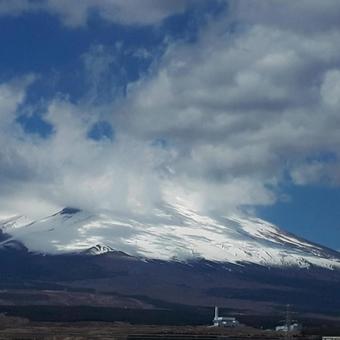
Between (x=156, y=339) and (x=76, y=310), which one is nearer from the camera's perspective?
(x=156, y=339)

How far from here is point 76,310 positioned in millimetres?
196500

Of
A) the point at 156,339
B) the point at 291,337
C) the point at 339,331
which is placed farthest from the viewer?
the point at 339,331

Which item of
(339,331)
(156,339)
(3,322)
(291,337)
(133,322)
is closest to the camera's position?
(156,339)

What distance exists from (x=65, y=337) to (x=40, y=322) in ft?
159

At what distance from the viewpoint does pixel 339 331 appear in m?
156

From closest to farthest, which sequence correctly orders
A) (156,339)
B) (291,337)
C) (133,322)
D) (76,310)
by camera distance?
(156,339) → (291,337) → (133,322) → (76,310)

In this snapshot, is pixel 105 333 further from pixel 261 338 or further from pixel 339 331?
Result: pixel 339 331

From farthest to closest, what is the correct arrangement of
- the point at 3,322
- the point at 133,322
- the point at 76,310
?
the point at 76,310 → the point at 133,322 → the point at 3,322

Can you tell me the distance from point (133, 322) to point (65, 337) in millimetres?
56111

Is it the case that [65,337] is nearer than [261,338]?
Yes

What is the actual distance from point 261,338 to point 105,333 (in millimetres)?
23178

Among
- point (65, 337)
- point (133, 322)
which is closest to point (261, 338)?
point (65, 337)

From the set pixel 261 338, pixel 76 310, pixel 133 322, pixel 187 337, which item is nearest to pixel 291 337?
pixel 261 338

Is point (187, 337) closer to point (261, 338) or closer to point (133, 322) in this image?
point (261, 338)
